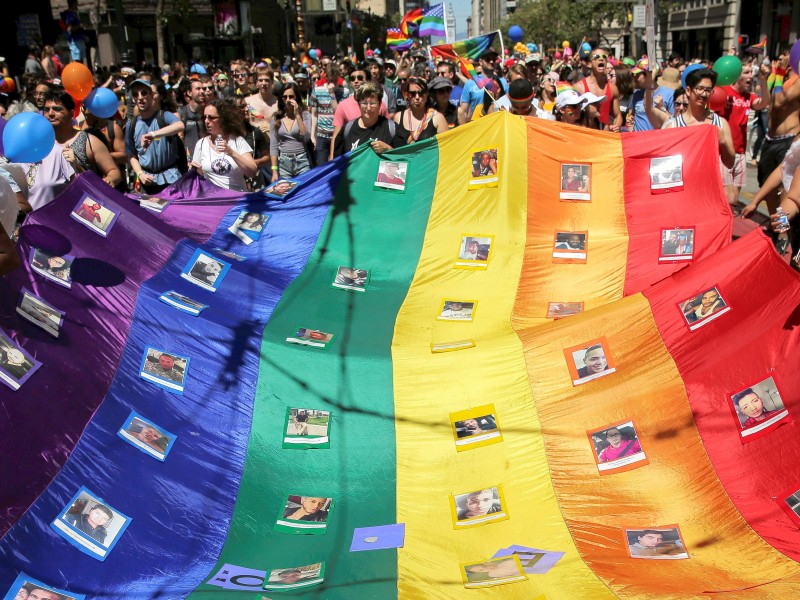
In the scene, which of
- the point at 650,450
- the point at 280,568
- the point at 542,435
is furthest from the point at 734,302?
the point at 280,568

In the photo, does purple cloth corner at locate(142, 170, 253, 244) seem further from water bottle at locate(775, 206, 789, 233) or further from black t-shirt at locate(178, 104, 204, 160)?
water bottle at locate(775, 206, 789, 233)

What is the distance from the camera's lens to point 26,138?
445cm

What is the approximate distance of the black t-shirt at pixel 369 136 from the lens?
23.9 ft

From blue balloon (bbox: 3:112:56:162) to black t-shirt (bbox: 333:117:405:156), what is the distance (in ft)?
10.3

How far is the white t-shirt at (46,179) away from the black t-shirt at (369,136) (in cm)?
257

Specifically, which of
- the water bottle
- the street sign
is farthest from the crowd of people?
the street sign

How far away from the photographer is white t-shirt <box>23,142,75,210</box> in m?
5.50

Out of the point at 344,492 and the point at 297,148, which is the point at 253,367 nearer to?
the point at 344,492

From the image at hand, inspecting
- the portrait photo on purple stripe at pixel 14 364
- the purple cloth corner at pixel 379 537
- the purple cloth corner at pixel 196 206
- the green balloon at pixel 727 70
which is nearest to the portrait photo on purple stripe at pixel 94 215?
the purple cloth corner at pixel 196 206

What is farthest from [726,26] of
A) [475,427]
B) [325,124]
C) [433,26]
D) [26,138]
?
[26,138]

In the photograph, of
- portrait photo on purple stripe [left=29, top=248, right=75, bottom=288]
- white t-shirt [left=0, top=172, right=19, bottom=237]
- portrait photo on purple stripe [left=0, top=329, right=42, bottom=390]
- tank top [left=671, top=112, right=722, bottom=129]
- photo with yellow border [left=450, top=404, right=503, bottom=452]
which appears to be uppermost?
white t-shirt [left=0, top=172, right=19, bottom=237]

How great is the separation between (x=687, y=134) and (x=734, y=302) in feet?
6.07

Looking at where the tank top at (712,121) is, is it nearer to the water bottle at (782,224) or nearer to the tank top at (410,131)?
the water bottle at (782,224)

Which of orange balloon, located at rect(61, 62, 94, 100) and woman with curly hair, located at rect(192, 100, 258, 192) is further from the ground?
orange balloon, located at rect(61, 62, 94, 100)
